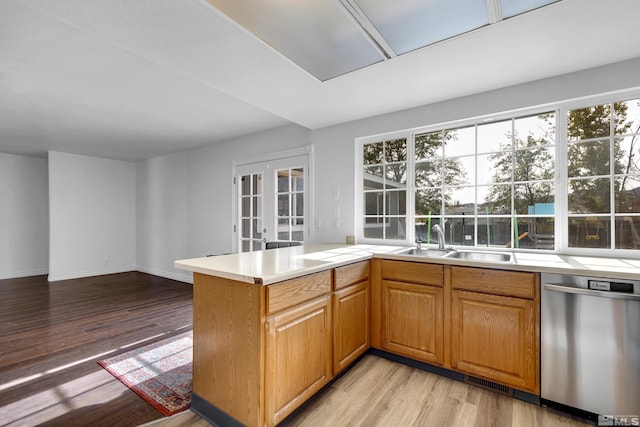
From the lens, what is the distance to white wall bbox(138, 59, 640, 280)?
2.27 m

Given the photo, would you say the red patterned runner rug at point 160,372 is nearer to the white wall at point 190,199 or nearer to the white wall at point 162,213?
the white wall at point 190,199

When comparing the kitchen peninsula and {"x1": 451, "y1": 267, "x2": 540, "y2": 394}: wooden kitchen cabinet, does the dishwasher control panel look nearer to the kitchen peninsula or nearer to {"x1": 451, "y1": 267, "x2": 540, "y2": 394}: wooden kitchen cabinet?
the kitchen peninsula

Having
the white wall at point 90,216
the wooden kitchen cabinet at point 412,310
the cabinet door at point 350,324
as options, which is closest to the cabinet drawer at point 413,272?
the wooden kitchen cabinet at point 412,310

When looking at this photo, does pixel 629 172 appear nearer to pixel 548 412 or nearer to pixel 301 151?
pixel 548 412

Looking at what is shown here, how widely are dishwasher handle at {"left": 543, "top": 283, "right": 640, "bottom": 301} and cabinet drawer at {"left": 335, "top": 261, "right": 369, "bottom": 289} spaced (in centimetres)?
120

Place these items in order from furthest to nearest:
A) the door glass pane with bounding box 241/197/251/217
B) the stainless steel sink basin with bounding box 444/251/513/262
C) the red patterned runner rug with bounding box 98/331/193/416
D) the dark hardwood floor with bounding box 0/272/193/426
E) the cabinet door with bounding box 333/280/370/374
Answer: the door glass pane with bounding box 241/197/251/217, the stainless steel sink basin with bounding box 444/251/513/262, the cabinet door with bounding box 333/280/370/374, the red patterned runner rug with bounding box 98/331/193/416, the dark hardwood floor with bounding box 0/272/193/426

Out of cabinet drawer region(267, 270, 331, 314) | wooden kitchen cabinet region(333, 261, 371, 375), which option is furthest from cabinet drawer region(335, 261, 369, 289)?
cabinet drawer region(267, 270, 331, 314)

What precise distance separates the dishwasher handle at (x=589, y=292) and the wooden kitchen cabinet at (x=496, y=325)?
0.09m

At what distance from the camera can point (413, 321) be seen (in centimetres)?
230

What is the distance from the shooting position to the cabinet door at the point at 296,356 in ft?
5.10

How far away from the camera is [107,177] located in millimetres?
6250

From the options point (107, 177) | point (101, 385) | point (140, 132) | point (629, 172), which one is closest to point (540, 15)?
point (629, 172)

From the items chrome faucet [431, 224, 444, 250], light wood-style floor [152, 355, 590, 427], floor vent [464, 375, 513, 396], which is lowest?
light wood-style floor [152, 355, 590, 427]

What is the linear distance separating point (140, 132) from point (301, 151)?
2.51m
